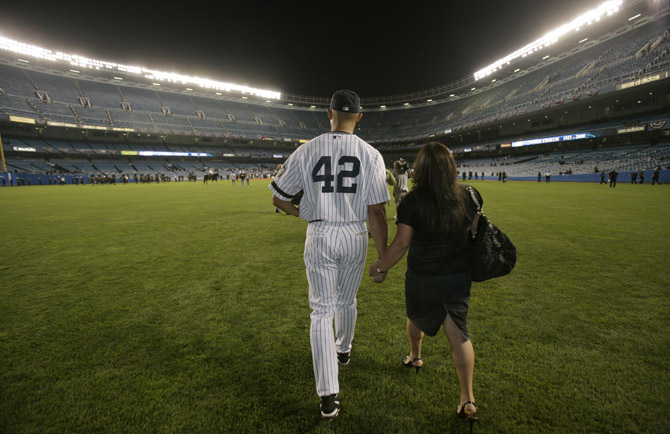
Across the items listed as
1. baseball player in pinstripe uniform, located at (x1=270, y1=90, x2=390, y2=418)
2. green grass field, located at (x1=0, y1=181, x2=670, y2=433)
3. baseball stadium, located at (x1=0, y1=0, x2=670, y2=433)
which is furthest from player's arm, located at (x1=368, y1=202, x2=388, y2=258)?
green grass field, located at (x1=0, y1=181, x2=670, y2=433)

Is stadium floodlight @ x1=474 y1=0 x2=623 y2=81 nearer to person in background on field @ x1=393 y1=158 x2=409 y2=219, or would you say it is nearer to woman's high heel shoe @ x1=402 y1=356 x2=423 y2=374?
person in background on field @ x1=393 y1=158 x2=409 y2=219

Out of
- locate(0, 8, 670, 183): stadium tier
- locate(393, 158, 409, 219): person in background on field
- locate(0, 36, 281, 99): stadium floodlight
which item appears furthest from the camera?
locate(0, 36, 281, 99): stadium floodlight

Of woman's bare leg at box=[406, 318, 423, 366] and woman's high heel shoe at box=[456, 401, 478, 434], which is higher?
woman's bare leg at box=[406, 318, 423, 366]

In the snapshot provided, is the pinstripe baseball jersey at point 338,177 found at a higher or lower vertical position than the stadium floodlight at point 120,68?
lower

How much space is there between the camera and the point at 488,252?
2154 mm

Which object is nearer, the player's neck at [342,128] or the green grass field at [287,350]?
the green grass field at [287,350]

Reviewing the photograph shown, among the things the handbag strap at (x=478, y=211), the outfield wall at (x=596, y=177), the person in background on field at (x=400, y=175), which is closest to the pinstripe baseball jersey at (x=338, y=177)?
the handbag strap at (x=478, y=211)

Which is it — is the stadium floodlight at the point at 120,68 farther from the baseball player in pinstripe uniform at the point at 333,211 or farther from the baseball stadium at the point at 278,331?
the baseball player in pinstripe uniform at the point at 333,211

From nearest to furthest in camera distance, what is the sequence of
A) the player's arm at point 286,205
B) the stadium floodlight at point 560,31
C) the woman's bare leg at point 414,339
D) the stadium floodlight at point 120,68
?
the player's arm at point 286,205 < the woman's bare leg at point 414,339 < the stadium floodlight at point 560,31 < the stadium floodlight at point 120,68

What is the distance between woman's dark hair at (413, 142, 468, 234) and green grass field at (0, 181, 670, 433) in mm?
1483

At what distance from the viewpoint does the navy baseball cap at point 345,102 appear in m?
2.23

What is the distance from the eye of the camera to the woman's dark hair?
202cm

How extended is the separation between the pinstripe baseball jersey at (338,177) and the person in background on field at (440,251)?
13.7 inches

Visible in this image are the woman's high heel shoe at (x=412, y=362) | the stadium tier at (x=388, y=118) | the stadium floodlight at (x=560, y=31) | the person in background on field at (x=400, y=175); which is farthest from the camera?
the stadium floodlight at (x=560, y=31)
